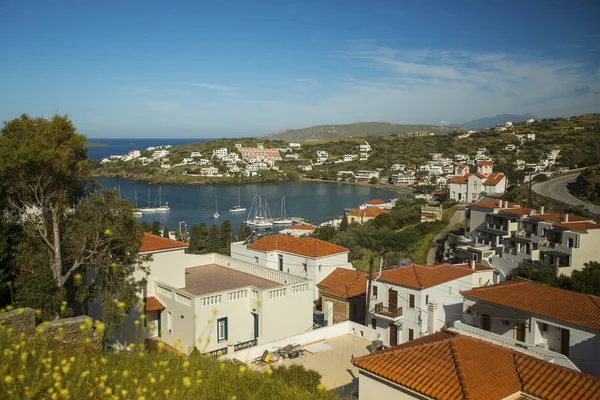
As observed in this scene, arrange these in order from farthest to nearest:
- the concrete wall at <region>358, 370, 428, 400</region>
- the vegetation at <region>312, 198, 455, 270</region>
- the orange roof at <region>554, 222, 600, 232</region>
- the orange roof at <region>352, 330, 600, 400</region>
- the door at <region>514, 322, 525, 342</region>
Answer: the vegetation at <region>312, 198, 455, 270</region>, the orange roof at <region>554, 222, 600, 232</region>, the door at <region>514, 322, 525, 342</region>, the concrete wall at <region>358, 370, 428, 400</region>, the orange roof at <region>352, 330, 600, 400</region>

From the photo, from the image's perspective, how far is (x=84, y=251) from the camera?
8547 mm

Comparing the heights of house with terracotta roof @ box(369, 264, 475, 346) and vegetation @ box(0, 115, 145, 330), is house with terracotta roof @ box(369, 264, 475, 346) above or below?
below

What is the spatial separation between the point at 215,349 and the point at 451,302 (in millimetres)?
6738

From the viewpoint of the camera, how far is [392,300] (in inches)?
522

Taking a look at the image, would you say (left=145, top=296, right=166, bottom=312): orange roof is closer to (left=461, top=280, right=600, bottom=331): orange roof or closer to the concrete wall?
the concrete wall

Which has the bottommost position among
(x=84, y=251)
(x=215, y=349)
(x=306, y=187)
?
(x=306, y=187)

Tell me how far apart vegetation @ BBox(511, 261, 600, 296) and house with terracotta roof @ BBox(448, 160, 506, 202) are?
26.8 m

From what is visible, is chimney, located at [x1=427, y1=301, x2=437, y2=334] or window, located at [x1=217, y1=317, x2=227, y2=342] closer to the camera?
window, located at [x1=217, y1=317, x2=227, y2=342]

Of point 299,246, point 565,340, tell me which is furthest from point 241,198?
point 565,340

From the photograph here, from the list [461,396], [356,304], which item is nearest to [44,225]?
[461,396]

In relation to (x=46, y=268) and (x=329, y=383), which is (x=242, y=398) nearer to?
(x=329, y=383)

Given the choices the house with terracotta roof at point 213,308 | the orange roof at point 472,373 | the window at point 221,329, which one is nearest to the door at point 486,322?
the house with terracotta roof at point 213,308

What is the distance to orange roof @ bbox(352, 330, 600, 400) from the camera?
5152mm

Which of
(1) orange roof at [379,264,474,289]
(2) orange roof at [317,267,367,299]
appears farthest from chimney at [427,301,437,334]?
(2) orange roof at [317,267,367,299]
